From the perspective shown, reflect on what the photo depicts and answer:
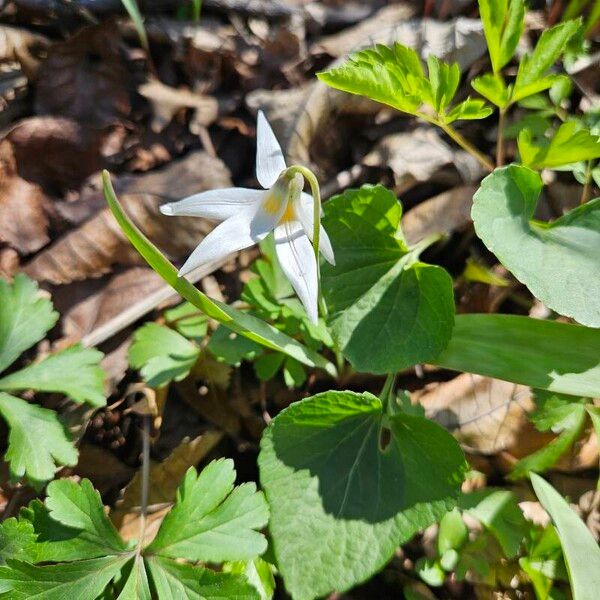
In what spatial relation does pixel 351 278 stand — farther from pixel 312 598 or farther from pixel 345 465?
pixel 312 598

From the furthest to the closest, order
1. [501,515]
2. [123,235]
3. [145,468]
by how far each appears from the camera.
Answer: [123,235] < [145,468] < [501,515]

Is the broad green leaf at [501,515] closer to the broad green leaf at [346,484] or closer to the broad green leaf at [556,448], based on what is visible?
the broad green leaf at [556,448]


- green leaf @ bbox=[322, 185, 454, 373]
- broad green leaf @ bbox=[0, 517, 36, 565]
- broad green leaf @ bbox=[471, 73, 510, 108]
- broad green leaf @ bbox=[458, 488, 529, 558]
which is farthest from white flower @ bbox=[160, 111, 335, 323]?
broad green leaf @ bbox=[458, 488, 529, 558]

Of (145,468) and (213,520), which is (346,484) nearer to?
(213,520)

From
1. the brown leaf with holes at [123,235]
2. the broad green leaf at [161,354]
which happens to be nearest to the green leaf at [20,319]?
the broad green leaf at [161,354]

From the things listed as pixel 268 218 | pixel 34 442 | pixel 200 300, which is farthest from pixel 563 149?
pixel 34 442
